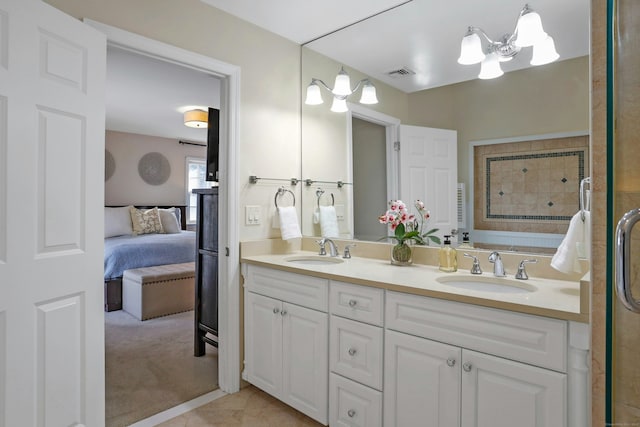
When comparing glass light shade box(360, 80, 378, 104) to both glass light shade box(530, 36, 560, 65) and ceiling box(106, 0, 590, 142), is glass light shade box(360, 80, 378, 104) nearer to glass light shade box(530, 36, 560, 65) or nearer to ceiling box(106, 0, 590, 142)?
ceiling box(106, 0, 590, 142)

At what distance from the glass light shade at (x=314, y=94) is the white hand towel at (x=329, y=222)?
76 centimetres

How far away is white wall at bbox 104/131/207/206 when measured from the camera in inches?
239

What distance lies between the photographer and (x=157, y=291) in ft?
12.6

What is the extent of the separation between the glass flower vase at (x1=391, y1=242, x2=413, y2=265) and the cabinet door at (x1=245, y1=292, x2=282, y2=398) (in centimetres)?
69

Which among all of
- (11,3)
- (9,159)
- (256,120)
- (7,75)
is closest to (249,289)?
(256,120)

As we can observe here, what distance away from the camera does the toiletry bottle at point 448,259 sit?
183 cm

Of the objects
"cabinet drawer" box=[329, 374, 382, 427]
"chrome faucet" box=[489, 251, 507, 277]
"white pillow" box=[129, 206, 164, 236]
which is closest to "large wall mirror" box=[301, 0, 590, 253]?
"chrome faucet" box=[489, 251, 507, 277]

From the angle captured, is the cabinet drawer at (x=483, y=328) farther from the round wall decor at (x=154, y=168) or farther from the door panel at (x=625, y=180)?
the round wall decor at (x=154, y=168)

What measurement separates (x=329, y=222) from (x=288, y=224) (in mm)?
319

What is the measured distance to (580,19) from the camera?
1551mm

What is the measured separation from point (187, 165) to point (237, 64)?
513 cm

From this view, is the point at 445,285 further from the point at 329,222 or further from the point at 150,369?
the point at 150,369

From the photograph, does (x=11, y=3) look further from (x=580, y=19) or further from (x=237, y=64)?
(x=580, y=19)

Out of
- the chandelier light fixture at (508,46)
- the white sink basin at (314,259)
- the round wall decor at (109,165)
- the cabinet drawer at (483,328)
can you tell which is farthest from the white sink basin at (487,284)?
the round wall decor at (109,165)
